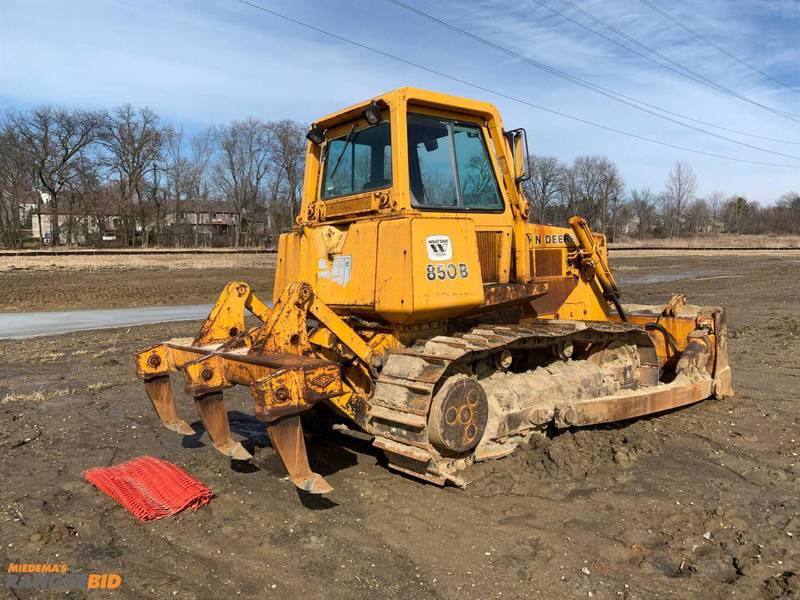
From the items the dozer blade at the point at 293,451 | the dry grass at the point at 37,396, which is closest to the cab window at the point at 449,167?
the dozer blade at the point at 293,451

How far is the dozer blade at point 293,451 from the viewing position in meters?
4.03

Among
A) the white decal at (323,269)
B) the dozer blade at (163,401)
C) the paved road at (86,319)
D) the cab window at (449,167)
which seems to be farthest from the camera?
the paved road at (86,319)

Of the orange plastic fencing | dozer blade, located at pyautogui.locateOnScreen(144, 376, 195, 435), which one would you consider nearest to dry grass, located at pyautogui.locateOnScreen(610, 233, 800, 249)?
dozer blade, located at pyautogui.locateOnScreen(144, 376, 195, 435)

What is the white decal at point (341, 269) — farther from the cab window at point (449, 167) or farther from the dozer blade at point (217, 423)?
the dozer blade at point (217, 423)

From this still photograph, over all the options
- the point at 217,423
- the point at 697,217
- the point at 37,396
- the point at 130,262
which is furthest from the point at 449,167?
the point at 697,217

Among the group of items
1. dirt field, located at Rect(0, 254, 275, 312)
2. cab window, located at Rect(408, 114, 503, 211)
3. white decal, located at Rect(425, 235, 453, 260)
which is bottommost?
dirt field, located at Rect(0, 254, 275, 312)

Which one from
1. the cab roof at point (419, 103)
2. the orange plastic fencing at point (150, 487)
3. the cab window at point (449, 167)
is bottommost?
the orange plastic fencing at point (150, 487)

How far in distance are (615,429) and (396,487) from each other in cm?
262

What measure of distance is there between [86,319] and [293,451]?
1370 cm

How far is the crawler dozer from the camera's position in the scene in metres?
4.51

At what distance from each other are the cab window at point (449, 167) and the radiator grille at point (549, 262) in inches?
40.5
